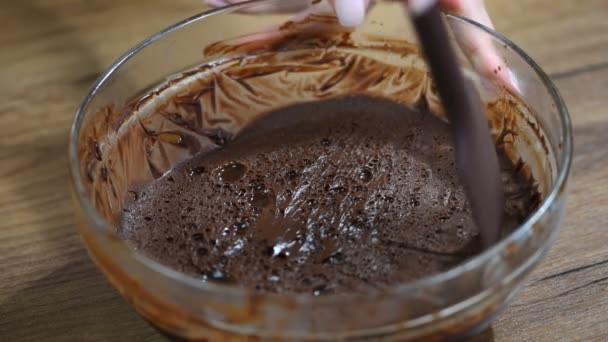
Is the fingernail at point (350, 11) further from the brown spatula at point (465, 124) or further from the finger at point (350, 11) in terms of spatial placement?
the brown spatula at point (465, 124)

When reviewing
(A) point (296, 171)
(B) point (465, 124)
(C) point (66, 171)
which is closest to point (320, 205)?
(A) point (296, 171)

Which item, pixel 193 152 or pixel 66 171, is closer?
pixel 193 152

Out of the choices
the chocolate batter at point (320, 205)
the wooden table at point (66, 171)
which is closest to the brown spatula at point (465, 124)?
the chocolate batter at point (320, 205)

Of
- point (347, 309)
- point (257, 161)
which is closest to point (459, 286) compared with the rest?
point (347, 309)

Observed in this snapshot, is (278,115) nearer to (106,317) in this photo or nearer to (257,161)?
(257,161)

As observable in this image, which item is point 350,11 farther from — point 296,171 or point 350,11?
point 296,171
